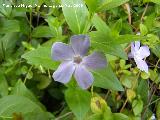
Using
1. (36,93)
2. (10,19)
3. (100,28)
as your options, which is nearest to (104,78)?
(100,28)

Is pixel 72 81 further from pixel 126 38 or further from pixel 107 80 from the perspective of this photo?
pixel 126 38

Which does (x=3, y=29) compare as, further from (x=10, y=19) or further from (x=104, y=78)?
(x=104, y=78)

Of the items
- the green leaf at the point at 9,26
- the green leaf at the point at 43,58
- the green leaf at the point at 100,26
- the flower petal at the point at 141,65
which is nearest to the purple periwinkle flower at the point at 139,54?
the flower petal at the point at 141,65

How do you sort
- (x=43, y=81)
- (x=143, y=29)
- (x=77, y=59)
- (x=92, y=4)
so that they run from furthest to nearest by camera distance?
1. (x=43, y=81)
2. (x=143, y=29)
3. (x=77, y=59)
4. (x=92, y=4)

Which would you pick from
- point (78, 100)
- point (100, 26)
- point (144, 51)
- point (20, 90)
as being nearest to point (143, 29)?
point (144, 51)

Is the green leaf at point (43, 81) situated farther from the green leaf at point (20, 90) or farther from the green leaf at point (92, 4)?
the green leaf at point (92, 4)

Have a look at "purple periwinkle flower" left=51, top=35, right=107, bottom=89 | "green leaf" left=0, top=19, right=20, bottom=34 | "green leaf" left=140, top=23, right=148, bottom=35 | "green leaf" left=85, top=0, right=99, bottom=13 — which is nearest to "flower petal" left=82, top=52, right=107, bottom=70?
"purple periwinkle flower" left=51, top=35, right=107, bottom=89
